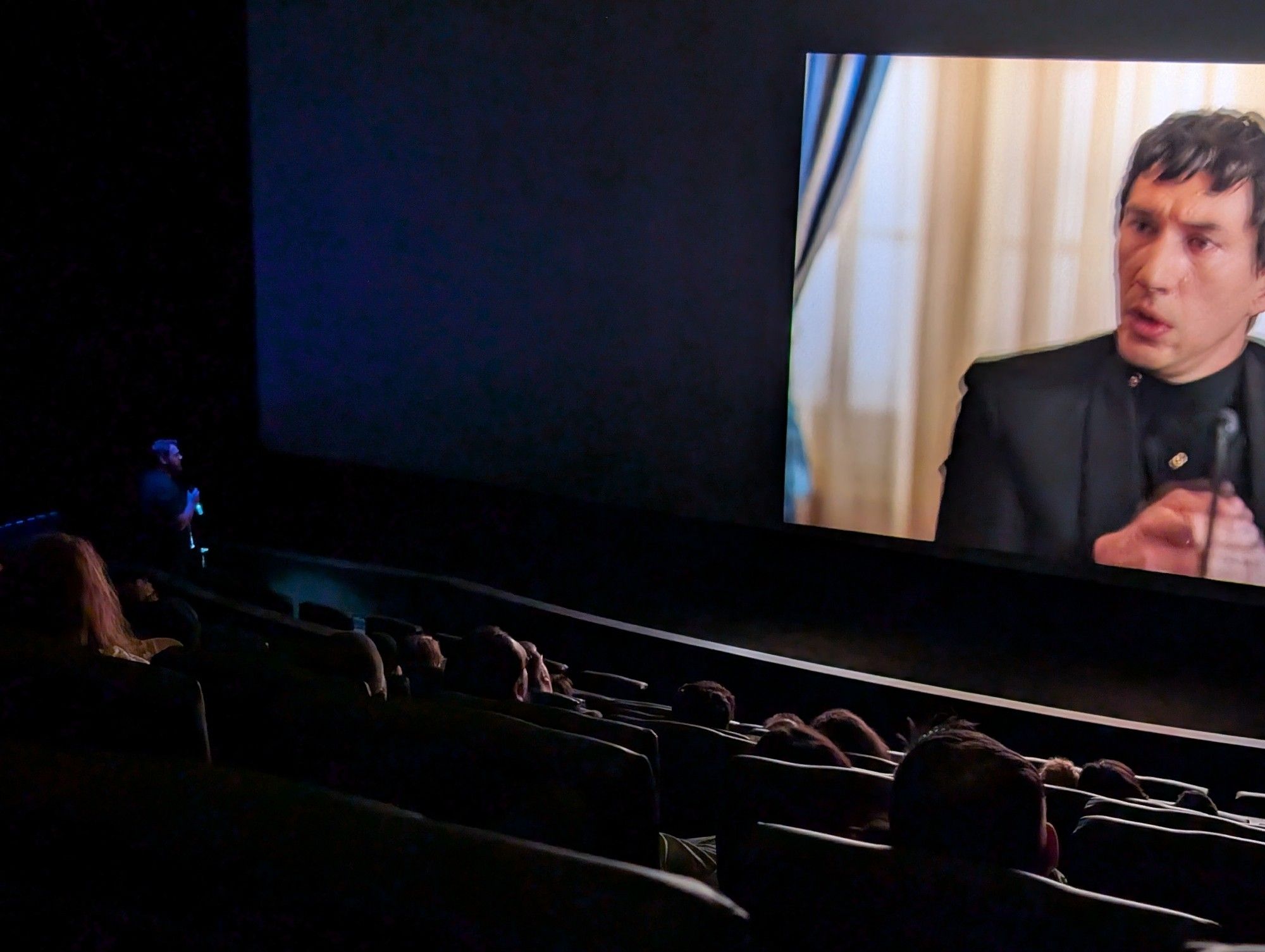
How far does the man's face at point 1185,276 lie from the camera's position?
238 inches

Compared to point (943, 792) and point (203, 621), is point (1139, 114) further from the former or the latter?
point (943, 792)

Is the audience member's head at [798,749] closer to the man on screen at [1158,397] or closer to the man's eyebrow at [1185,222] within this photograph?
the man on screen at [1158,397]

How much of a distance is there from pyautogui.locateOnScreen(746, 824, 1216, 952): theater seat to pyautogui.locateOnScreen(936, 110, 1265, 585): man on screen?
554cm

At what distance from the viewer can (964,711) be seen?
5797 millimetres

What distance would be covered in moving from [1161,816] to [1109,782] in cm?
70

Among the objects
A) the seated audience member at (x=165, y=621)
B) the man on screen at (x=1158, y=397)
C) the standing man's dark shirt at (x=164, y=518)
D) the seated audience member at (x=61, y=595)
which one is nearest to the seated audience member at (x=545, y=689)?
the seated audience member at (x=165, y=621)

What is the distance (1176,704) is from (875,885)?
5640 millimetres

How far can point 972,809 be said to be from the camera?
158 centimetres

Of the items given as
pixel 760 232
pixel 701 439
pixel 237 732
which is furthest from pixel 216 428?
pixel 237 732

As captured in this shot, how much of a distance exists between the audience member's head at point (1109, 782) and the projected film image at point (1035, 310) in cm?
304

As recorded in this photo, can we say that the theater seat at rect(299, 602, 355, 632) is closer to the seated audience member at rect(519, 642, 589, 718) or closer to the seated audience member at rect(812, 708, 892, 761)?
the seated audience member at rect(519, 642, 589, 718)

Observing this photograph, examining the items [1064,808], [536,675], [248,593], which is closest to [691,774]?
[1064,808]

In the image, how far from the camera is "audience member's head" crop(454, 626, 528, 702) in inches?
133

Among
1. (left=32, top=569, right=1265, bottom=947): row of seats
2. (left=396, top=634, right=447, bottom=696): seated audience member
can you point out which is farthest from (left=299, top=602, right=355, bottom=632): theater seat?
(left=32, top=569, right=1265, bottom=947): row of seats
